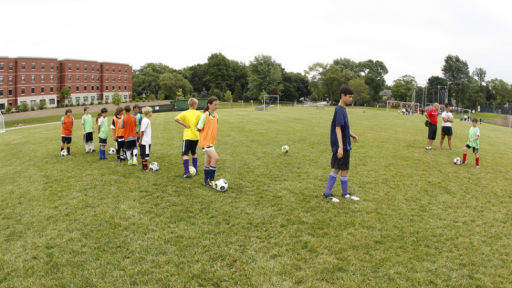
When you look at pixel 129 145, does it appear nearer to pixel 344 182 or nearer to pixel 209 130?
pixel 209 130

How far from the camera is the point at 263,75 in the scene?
7812 centimetres

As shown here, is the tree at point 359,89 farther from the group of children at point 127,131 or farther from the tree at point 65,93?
the group of children at point 127,131

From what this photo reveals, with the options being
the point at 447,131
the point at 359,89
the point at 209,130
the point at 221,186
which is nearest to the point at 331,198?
the point at 221,186

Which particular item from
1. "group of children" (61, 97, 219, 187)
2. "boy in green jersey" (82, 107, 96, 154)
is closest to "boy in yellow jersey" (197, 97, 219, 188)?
"group of children" (61, 97, 219, 187)

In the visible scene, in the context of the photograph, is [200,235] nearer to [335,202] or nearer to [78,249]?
[78,249]

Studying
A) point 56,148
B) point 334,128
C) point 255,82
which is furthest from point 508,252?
point 255,82

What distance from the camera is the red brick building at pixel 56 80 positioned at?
61281mm

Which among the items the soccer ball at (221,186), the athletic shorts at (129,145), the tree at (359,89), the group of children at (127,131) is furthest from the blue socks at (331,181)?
the tree at (359,89)

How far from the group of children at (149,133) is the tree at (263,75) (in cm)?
6863

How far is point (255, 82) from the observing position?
256 feet

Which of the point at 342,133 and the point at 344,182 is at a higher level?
the point at 342,133

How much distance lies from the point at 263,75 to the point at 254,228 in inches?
3016

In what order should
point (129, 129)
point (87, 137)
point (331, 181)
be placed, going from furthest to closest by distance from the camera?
point (87, 137), point (129, 129), point (331, 181)

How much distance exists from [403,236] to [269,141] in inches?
368
